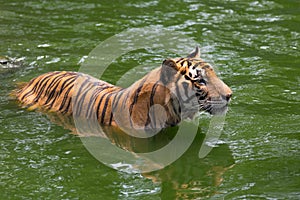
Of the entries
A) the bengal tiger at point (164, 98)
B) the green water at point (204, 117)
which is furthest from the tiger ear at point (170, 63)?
the green water at point (204, 117)

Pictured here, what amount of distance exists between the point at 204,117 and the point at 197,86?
2.22ft

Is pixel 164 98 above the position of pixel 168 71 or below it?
below

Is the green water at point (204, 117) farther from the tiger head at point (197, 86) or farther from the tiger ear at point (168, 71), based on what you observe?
the tiger ear at point (168, 71)

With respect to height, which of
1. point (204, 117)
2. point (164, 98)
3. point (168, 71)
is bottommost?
point (204, 117)

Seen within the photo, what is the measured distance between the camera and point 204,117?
5.75 metres

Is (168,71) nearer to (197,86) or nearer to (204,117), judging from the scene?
(197,86)

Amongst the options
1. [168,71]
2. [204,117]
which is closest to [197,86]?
[168,71]

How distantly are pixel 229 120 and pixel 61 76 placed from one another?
1465mm

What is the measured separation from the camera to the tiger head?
200 inches

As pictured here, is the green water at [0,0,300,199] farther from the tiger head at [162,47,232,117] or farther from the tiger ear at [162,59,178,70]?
the tiger ear at [162,59,178,70]

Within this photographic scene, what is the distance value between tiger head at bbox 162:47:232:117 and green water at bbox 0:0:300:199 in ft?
1.05

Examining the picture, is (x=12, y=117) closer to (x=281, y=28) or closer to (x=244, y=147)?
(x=244, y=147)

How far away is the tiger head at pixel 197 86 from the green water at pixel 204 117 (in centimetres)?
32

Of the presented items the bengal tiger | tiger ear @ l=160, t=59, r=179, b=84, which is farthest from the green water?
tiger ear @ l=160, t=59, r=179, b=84
